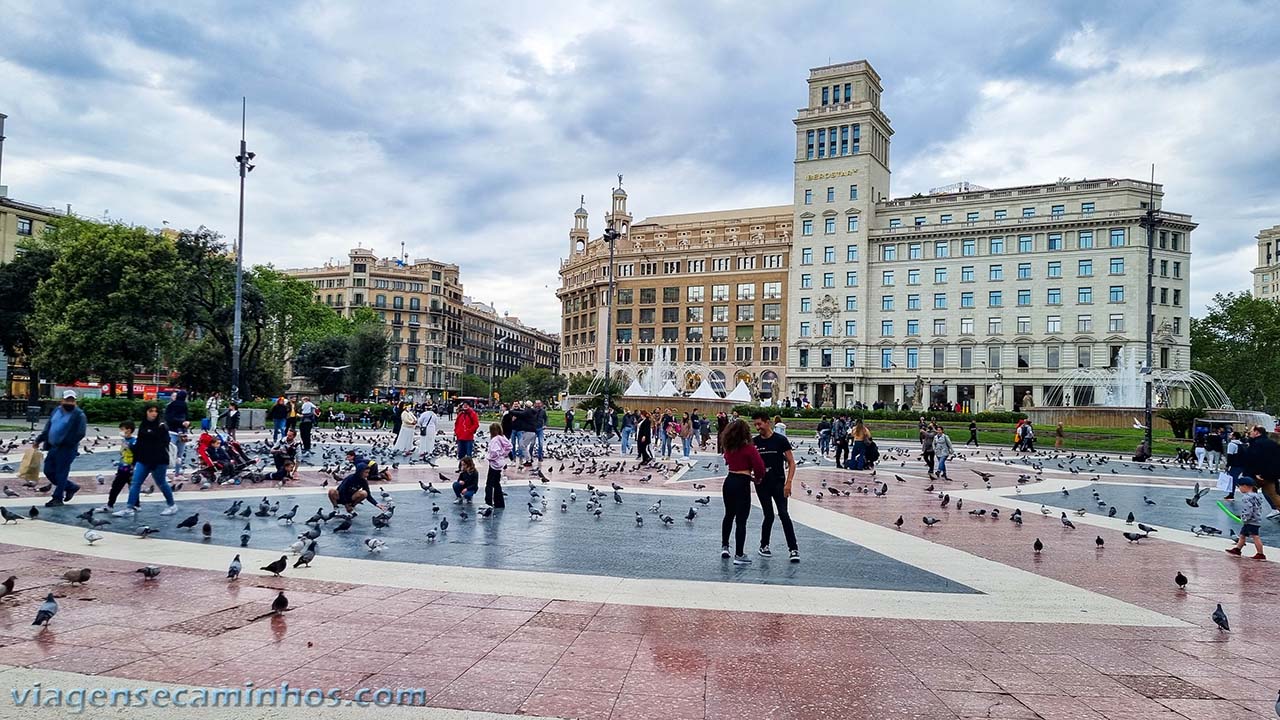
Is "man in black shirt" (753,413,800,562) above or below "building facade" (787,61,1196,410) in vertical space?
→ below

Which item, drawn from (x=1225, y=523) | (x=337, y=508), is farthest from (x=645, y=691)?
→ (x=1225, y=523)

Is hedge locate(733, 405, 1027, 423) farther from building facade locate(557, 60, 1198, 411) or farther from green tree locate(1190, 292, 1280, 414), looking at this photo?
green tree locate(1190, 292, 1280, 414)

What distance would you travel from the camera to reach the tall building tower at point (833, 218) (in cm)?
8081

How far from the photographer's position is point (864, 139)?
8031 cm

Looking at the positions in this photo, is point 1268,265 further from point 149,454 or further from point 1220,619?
point 149,454

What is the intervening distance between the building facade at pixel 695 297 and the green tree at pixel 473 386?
62.1ft

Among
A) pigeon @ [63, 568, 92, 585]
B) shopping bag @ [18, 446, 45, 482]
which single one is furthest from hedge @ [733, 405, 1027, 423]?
pigeon @ [63, 568, 92, 585]

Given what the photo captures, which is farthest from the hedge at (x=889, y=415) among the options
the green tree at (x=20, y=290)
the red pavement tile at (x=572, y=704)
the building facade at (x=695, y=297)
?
the red pavement tile at (x=572, y=704)

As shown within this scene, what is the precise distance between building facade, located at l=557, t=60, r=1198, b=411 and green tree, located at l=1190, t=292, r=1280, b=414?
15.9 feet

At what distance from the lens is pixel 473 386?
401 ft

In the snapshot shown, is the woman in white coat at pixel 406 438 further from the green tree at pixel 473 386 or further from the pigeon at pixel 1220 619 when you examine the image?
the green tree at pixel 473 386

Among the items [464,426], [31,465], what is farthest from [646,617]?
[31,465]

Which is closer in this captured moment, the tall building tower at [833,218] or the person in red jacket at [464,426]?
the person in red jacket at [464,426]

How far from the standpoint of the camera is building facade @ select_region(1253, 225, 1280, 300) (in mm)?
125812
